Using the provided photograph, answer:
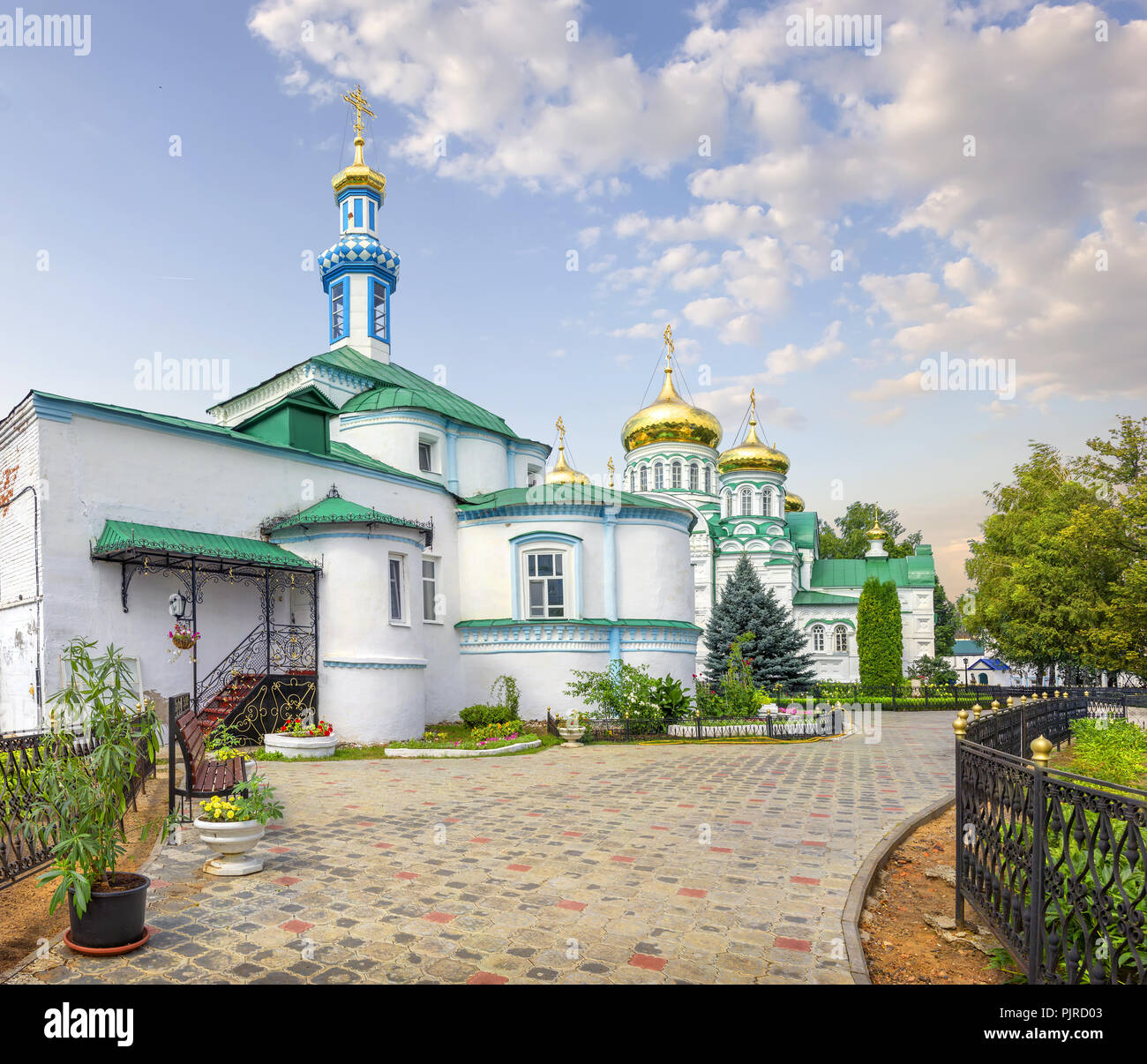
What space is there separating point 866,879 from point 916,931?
2.52 feet

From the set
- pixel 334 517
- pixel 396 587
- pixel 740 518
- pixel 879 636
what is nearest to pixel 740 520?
pixel 740 518

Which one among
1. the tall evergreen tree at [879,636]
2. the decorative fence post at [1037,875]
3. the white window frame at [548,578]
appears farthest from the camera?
the tall evergreen tree at [879,636]

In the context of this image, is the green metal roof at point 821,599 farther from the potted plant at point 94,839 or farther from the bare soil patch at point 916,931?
the potted plant at point 94,839

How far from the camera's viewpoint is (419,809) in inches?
341

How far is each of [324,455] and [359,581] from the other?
3407mm

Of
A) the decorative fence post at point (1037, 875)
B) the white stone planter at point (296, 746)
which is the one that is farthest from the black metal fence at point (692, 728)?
the decorative fence post at point (1037, 875)

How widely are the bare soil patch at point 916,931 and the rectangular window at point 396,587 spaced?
36.2 ft

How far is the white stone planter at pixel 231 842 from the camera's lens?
19.7 feet

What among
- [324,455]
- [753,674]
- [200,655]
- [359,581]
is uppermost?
[324,455]

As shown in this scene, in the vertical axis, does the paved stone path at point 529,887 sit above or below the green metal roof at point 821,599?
below

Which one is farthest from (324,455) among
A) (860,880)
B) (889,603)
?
(889,603)

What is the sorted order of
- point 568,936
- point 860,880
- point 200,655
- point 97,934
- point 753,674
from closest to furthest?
point 97,934
point 568,936
point 860,880
point 200,655
point 753,674

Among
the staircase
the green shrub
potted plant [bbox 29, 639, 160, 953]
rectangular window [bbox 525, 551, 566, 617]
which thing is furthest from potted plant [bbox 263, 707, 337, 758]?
potted plant [bbox 29, 639, 160, 953]

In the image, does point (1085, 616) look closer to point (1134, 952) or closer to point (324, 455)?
point (324, 455)
